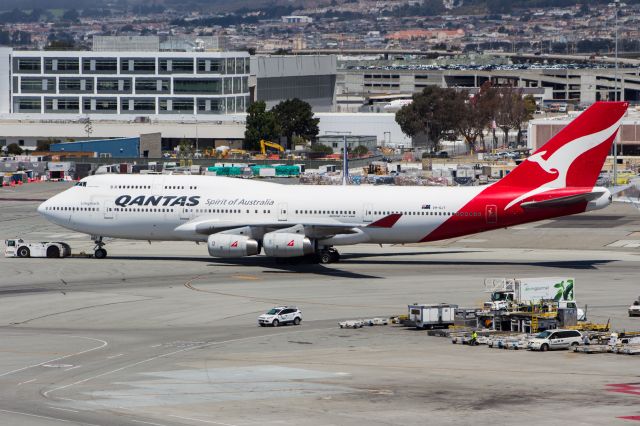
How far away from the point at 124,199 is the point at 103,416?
4257 cm

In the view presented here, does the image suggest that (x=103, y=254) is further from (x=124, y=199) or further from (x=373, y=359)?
(x=373, y=359)

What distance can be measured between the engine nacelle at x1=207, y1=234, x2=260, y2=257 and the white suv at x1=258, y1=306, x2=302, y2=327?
58.0ft

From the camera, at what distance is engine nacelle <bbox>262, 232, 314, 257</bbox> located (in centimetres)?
7900

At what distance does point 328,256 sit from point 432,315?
23.9 m

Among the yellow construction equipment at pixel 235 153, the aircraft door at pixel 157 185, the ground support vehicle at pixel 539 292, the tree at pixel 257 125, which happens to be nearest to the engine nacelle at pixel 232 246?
the aircraft door at pixel 157 185

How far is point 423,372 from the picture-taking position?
1971 inches

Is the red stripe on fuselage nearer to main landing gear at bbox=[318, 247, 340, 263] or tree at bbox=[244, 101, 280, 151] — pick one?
main landing gear at bbox=[318, 247, 340, 263]

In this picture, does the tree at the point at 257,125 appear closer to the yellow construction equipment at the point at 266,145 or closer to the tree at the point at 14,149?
the yellow construction equipment at the point at 266,145

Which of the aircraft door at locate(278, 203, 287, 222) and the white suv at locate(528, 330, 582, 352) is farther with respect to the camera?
the aircraft door at locate(278, 203, 287, 222)

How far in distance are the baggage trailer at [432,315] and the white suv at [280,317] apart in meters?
5.56

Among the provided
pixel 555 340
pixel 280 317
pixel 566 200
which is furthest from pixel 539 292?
pixel 566 200

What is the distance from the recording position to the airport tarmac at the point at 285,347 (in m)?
43.6

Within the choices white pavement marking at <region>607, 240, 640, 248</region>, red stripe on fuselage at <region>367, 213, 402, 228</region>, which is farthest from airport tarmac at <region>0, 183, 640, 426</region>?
red stripe on fuselage at <region>367, 213, 402, 228</region>

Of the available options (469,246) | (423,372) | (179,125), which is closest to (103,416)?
(423,372)
